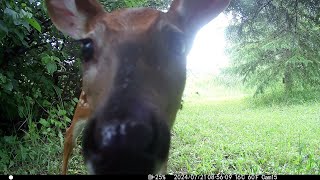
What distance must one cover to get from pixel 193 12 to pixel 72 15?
1039 millimetres

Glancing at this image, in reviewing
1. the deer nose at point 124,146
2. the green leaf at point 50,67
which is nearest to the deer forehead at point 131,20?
the deer nose at point 124,146

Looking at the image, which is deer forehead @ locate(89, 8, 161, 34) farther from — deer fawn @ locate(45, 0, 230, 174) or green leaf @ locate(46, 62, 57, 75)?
green leaf @ locate(46, 62, 57, 75)

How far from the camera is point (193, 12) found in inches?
142

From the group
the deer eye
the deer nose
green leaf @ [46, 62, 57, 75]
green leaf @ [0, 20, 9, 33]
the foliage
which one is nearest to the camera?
the deer nose

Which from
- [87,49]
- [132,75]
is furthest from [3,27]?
[132,75]

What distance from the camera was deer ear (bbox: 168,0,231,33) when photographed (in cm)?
335

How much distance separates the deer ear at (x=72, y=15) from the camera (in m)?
3.61

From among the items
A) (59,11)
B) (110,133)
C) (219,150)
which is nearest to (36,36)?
(59,11)

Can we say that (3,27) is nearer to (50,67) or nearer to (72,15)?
(50,67)

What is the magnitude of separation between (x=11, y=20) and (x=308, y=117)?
10.3m

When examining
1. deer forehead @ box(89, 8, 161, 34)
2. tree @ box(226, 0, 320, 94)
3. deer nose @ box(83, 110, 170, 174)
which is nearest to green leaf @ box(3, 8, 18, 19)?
deer forehead @ box(89, 8, 161, 34)

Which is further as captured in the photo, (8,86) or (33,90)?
(33,90)

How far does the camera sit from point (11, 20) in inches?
182

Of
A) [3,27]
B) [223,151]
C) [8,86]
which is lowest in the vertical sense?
[223,151]
